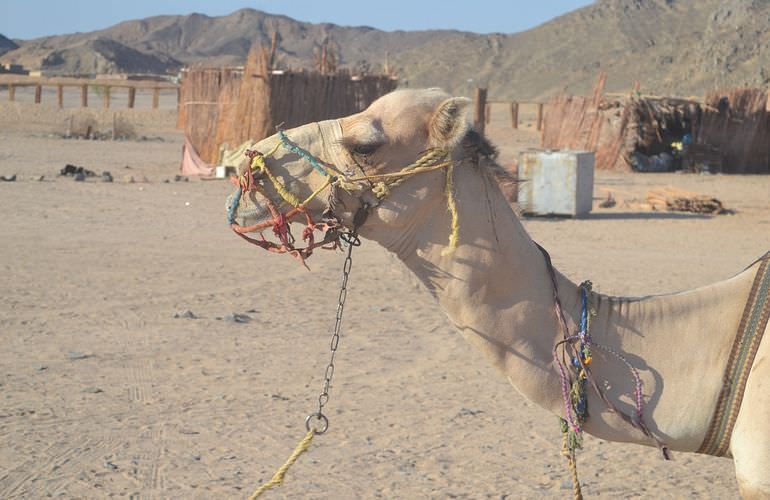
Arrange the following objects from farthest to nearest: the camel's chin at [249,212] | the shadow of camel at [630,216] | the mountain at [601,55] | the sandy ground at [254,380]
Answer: the mountain at [601,55]
the shadow of camel at [630,216]
the sandy ground at [254,380]
the camel's chin at [249,212]

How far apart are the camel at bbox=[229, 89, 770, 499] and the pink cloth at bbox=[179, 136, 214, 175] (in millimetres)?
19613

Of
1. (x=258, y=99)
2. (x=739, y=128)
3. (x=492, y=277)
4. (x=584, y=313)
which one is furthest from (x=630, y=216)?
(x=492, y=277)

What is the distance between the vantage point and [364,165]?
3.15m

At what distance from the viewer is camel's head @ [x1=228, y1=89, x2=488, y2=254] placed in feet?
10.3

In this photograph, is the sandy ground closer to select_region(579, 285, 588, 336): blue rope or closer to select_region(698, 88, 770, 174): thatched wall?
select_region(579, 285, 588, 336): blue rope

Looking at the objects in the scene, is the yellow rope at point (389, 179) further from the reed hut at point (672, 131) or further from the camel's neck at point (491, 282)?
the reed hut at point (672, 131)

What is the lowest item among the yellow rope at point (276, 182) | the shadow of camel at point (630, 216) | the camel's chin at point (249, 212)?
the shadow of camel at point (630, 216)

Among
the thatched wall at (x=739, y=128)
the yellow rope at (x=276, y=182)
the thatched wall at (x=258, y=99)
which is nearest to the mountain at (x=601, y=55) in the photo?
the thatched wall at (x=739, y=128)

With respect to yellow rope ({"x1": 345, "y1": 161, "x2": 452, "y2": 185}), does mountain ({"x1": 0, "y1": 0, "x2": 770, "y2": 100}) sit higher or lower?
higher

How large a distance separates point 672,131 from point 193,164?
14.0m

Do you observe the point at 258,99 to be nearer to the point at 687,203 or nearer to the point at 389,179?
the point at 687,203

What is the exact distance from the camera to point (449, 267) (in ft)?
10.2

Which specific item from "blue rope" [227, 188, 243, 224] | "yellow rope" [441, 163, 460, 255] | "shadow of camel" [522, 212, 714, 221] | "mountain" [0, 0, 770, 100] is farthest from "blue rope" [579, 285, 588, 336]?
"mountain" [0, 0, 770, 100]

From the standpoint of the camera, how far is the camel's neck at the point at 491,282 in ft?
10.1
